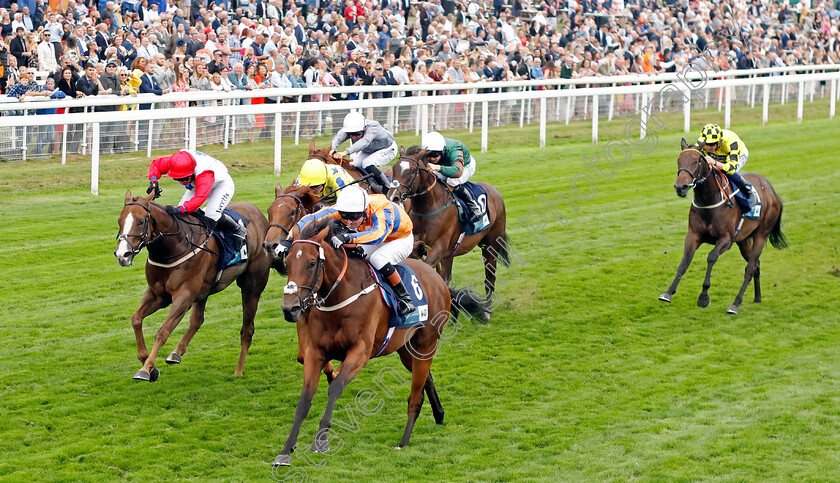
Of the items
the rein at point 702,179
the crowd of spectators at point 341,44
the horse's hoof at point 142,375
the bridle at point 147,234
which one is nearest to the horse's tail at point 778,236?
the rein at point 702,179

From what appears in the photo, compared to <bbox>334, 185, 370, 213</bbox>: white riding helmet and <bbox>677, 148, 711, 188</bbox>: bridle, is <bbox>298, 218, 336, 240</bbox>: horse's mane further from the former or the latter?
<bbox>677, 148, 711, 188</bbox>: bridle

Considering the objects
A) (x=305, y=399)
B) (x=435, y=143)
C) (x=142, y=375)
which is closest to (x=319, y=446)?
(x=305, y=399)

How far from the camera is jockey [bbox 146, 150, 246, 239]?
7.07m

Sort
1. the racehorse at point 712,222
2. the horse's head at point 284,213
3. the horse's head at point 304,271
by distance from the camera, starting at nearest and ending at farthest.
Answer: the horse's head at point 304,271 < the horse's head at point 284,213 < the racehorse at point 712,222

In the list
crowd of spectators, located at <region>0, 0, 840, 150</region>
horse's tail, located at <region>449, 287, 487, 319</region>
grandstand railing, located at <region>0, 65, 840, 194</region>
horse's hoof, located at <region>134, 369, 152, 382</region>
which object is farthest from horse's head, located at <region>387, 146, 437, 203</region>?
crowd of spectators, located at <region>0, 0, 840, 150</region>

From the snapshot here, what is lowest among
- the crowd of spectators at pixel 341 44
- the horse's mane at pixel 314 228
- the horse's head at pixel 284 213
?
the horse's head at pixel 284 213

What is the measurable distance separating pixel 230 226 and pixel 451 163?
2.31 meters

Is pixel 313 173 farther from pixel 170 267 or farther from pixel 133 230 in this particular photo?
pixel 133 230

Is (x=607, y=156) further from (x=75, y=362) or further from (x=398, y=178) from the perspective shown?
(x=75, y=362)

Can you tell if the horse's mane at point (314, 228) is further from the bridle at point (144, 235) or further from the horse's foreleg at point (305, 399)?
the bridle at point (144, 235)

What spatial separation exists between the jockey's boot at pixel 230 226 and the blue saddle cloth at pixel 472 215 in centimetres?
222

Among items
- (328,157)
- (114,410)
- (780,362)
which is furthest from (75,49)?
(780,362)

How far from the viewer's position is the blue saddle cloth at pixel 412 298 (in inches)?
237

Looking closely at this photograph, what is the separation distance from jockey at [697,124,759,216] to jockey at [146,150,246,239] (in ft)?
14.8
